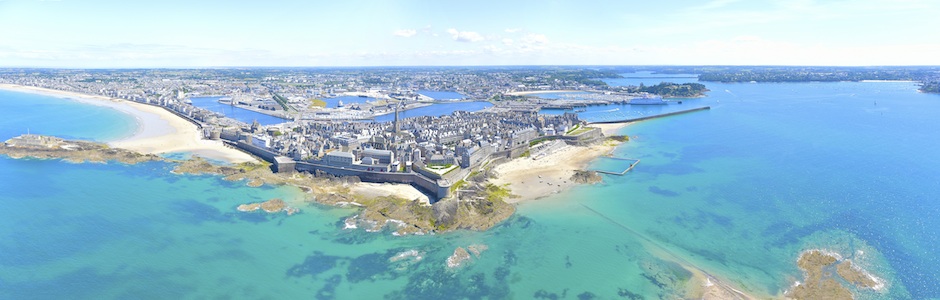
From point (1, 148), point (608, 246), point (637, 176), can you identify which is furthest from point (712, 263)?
point (1, 148)

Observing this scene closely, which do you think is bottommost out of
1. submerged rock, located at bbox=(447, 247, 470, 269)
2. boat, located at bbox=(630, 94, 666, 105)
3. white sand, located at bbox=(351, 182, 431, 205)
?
submerged rock, located at bbox=(447, 247, 470, 269)

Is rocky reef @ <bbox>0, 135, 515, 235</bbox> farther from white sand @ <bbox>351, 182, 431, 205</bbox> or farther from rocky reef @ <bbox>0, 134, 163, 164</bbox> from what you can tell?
white sand @ <bbox>351, 182, 431, 205</bbox>

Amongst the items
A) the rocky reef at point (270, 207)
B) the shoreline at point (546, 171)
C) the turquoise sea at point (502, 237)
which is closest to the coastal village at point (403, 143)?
the shoreline at point (546, 171)

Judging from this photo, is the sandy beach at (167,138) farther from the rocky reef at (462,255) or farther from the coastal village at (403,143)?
the rocky reef at (462,255)

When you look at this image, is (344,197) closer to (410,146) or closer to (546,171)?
(410,146)

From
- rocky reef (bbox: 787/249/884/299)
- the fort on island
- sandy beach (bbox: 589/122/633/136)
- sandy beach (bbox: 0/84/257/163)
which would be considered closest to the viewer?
rocky reef (bbox: 787/249/884/299)

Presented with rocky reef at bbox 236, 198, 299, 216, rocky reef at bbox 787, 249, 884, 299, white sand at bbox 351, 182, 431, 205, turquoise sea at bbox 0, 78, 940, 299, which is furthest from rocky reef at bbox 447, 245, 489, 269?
rocky reef at bbox 787, 249, 884, 299
